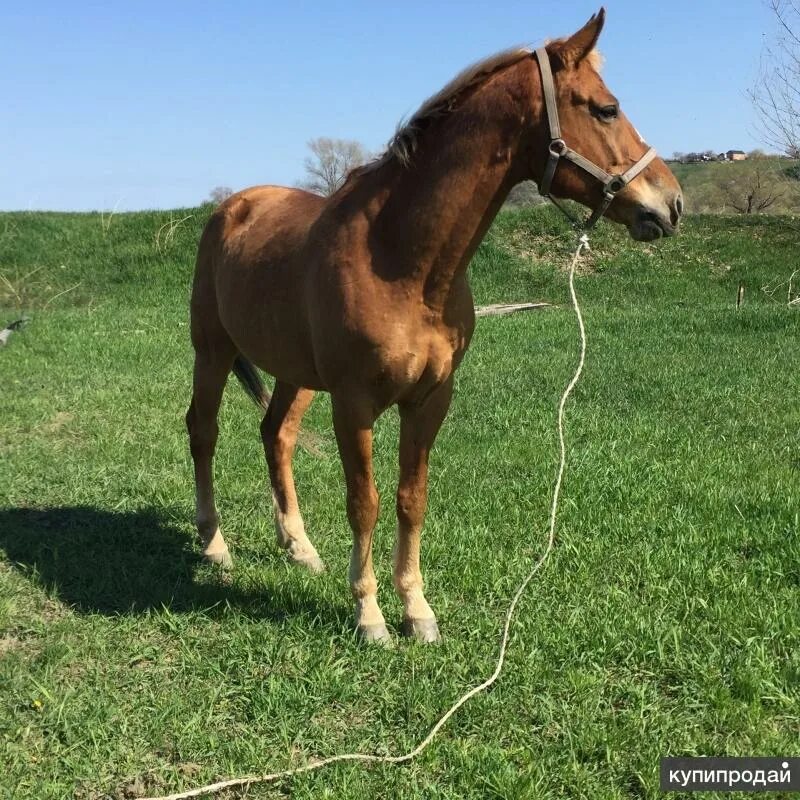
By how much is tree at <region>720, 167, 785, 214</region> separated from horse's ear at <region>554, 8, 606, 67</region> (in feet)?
130

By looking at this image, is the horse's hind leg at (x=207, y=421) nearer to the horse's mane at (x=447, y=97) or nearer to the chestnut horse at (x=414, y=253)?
the chestnut horse at (x=414, y=253)

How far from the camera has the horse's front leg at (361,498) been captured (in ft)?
9.74

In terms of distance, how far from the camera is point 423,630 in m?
3.25

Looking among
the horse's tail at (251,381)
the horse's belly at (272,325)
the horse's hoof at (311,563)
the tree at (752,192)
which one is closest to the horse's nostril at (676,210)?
the horse's belly at (272,325)

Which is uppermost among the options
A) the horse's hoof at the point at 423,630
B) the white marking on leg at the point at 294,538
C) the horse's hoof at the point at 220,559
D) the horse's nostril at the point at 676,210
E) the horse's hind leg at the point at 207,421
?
the horse's nostril at the point at 676,210

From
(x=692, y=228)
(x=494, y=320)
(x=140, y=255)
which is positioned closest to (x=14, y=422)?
(x=494, y=320)

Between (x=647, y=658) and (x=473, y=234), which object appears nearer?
(x=473, y=234)

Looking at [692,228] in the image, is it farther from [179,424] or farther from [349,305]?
[349,305]

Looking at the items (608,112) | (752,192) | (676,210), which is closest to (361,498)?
(676,210)

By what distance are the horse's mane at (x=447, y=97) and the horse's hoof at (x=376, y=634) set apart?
1.93 meters

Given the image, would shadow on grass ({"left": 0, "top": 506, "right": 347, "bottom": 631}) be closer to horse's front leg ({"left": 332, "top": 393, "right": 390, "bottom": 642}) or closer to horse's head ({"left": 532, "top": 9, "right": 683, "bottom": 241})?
horse's front leg ({"left": 332, "top": 393, "right": 390, "bottom": 642})

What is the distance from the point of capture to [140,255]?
58.6ft

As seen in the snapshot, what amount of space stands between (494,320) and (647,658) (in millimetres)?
9938

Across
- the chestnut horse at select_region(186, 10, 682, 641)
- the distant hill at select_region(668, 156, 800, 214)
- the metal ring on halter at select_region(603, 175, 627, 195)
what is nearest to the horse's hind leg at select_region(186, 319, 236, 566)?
the chestnut horse at select_region(186, 10, 682, 641)
